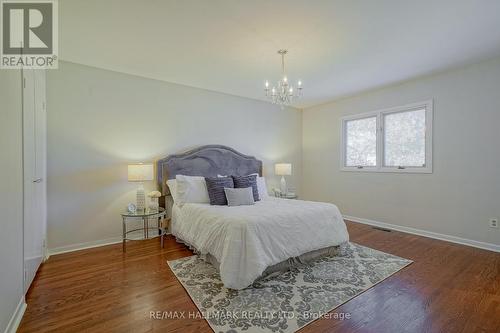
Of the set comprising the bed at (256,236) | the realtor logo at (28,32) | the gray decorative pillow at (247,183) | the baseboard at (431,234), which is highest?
the realtor logo at (28,32)

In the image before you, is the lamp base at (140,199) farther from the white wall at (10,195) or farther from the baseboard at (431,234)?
the baseboard at (431,234)

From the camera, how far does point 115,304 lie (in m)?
1.92

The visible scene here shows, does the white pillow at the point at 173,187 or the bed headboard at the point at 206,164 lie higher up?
the bed headboard at the point at 206,164

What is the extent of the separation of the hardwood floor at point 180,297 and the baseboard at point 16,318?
0.04 metres

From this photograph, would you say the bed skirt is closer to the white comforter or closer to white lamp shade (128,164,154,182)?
the white comforter

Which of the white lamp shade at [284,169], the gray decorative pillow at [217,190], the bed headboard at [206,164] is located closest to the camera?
the gray decorative pillow at [217,190]

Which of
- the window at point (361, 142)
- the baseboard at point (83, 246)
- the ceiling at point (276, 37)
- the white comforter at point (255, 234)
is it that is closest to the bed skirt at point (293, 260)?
the white comforter at point (255, 234)

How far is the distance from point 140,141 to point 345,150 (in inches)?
158

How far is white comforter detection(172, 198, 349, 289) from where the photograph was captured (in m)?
2.09

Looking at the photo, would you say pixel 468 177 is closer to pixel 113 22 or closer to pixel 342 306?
pixel 342 306

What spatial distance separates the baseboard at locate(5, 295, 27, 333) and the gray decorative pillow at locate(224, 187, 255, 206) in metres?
2.12

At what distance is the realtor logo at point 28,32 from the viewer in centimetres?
175

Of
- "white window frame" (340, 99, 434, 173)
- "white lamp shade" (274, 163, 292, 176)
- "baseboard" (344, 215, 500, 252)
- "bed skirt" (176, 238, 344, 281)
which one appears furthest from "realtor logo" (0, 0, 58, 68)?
"baseboard" (344, 215, 500, 252)

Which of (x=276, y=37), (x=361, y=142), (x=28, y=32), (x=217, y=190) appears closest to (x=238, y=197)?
(x=217, y=190)
